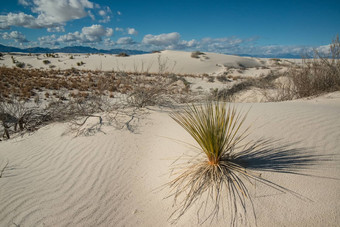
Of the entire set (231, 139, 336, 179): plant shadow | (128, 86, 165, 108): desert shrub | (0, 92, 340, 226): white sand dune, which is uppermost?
(128, 86, 165, 108): desert shrub

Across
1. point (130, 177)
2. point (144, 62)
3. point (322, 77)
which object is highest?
point (144, 62)

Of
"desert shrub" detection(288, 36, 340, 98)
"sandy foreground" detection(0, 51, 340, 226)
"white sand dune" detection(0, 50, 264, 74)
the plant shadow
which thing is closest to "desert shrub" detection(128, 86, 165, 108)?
"sandy foreground" detection(0, 51, 340, 226)

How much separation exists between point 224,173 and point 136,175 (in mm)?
1543

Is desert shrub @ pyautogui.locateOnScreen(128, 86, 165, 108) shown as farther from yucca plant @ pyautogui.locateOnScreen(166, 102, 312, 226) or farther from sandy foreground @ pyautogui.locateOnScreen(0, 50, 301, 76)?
sandy foreground @ pyautogui.locateOnScreen(0, 50, 301, 76)

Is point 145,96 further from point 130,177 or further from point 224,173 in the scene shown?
point 224,173

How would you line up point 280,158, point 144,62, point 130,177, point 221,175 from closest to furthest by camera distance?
point 221,175 < point 280,158 < point 130,177 < point 144,62

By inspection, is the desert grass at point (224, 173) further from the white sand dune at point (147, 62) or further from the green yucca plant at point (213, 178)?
the white sand dune at point (147, 62)

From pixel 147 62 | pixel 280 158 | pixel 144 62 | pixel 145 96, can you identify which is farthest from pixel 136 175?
pixel 147 62

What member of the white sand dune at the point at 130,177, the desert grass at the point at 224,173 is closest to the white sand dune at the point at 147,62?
the white sand dune at the point at 130,177

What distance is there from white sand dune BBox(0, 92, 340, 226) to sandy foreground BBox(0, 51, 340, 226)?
0.01 metres

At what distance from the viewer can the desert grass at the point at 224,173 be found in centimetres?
198

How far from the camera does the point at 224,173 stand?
231 centimetres

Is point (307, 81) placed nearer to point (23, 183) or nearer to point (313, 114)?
point (313, 114)

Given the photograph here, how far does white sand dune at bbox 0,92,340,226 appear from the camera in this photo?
6.27 ft
